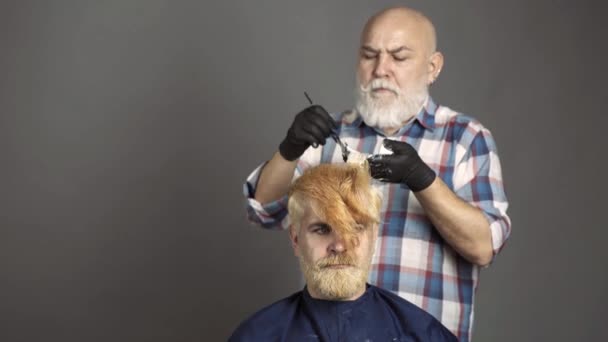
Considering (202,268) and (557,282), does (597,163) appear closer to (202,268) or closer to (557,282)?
(557,282)

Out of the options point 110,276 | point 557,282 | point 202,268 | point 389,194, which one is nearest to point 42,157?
point 110,276

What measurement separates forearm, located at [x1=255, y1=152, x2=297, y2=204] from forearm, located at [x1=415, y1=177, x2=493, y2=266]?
0.42 meters

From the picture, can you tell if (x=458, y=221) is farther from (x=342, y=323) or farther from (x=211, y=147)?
(x=211, y=147)

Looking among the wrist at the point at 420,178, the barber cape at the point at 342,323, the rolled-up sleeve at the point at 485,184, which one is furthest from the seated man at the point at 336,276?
the rolled-up sleeve at the point at 485,184

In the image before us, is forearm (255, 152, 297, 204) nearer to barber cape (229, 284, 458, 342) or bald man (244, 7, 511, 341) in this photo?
bald man (244, 7, 511, 341)

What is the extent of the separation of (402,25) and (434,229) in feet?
2.15

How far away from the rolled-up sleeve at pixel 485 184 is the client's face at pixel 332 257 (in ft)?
1.38

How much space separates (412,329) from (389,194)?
0.49 meters

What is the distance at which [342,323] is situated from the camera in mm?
2123

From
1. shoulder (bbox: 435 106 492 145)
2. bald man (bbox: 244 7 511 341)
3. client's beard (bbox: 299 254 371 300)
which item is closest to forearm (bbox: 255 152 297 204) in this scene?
bald man (bbox: 244 7 511 341)

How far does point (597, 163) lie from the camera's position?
371cm

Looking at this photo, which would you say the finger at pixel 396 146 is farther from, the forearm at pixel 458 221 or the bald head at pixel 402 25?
the bald head at pixel 402 25

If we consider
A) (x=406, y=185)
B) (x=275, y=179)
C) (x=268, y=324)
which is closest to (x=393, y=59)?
(x=406, y=185)

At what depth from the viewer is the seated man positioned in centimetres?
→ 206
